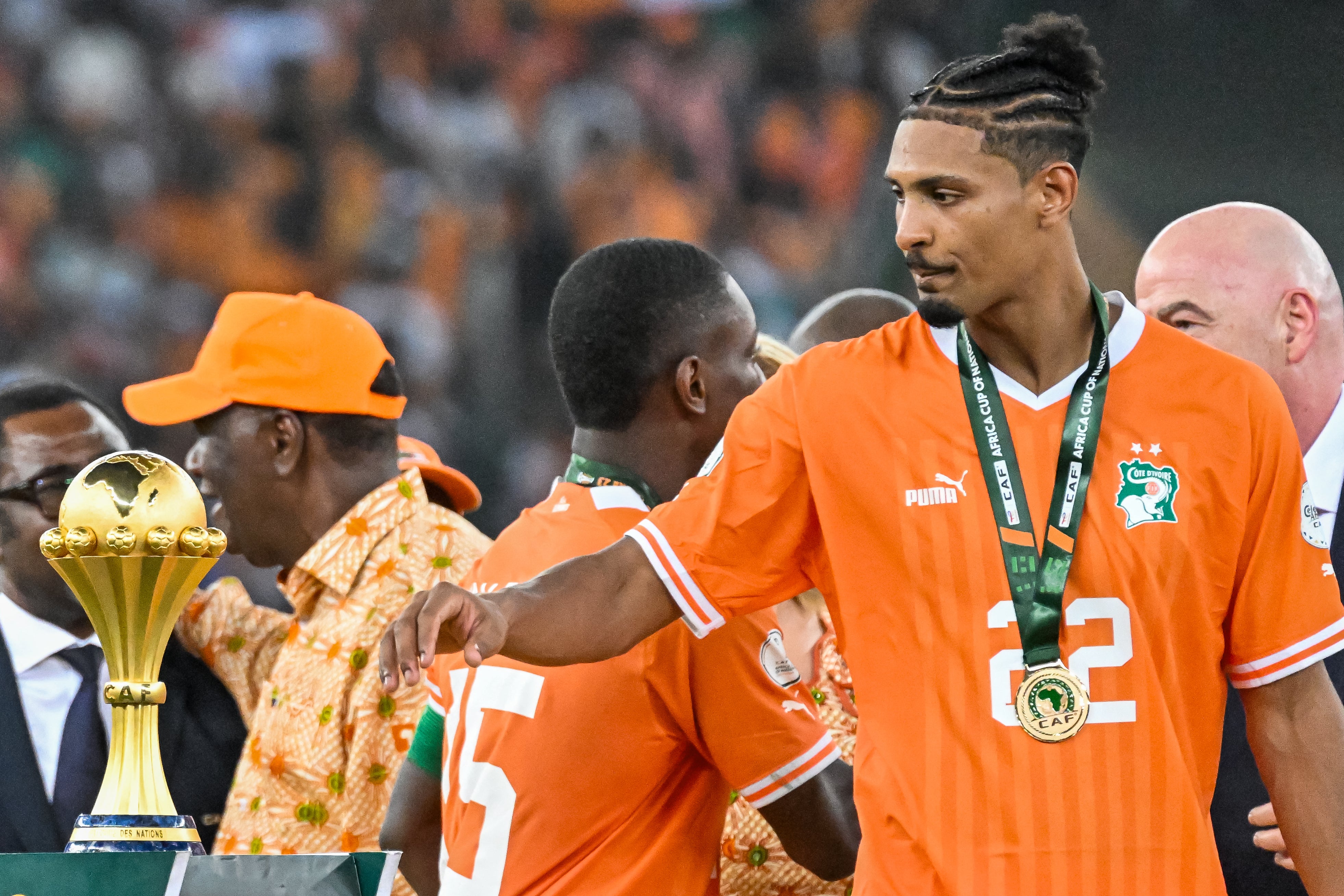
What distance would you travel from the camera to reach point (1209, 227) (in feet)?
9.49

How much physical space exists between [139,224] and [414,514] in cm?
463

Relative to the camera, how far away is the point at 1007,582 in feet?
5.56

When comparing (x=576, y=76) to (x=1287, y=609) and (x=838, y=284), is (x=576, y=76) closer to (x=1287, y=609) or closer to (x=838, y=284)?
(x=838, y=284)

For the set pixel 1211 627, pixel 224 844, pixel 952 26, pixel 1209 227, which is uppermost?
pixel 952 26

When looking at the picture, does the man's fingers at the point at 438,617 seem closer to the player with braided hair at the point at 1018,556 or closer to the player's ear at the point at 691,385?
the player with braided hair at the point at 1018,556

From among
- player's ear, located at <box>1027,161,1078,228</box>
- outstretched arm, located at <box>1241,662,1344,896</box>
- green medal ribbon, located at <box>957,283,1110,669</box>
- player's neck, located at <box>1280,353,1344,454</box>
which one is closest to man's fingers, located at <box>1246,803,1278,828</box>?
outstretched arm, located at <box>1241,662,1344,896</box>

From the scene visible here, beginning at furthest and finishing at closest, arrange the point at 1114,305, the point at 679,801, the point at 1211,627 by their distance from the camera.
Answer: the point at 679,801, the point at 1114,305, the point at 1211,627

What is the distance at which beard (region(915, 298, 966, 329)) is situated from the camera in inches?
69.4

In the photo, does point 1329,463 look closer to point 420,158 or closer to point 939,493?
point 939,493

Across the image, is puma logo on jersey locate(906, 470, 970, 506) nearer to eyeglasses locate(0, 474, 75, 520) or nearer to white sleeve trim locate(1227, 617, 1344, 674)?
white sleeve trim locate(1227, 617, 1344, 674)

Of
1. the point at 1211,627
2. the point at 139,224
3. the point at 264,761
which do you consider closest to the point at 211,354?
the point at 264,761

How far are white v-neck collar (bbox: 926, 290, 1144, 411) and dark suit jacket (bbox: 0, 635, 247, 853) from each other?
1.47 metres

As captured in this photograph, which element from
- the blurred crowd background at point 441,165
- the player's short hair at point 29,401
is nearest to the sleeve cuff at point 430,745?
the player's short hair at point 29,401

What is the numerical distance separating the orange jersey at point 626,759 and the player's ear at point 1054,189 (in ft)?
2.20
